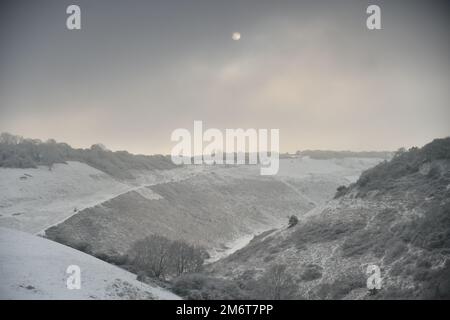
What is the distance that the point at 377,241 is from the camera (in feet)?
87.5

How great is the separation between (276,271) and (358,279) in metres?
5.70

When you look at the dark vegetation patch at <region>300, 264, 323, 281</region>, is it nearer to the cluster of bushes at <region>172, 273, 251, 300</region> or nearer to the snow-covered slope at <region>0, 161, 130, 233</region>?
the cluster of bushes at <region>172, 273, 251, 300</region>

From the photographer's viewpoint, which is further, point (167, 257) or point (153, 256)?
point (167, 257)

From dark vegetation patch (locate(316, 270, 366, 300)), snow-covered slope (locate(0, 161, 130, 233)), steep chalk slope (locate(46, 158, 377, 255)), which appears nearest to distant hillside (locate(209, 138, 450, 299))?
dark vegetation patch (locate(316, 270, 366, 300))

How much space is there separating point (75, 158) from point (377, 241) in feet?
197

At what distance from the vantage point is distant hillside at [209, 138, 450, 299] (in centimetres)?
2136

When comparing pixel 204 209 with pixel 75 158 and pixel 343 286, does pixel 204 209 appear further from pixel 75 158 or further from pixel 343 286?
pixel 343 286

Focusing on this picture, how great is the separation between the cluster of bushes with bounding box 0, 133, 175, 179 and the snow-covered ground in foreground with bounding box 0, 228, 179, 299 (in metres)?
42.6

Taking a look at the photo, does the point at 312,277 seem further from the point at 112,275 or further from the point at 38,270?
the point at 38,270

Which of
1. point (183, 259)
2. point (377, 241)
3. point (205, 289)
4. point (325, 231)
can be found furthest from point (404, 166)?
point (205, 289)

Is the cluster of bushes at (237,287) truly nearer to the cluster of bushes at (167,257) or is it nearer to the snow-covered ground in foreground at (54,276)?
the snow-covered ground in foreground at (54,276)

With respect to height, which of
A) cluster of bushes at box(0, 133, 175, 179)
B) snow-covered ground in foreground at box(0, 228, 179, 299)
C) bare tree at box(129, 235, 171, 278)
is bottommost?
bare tree at box(129, 235, 171, 278)
